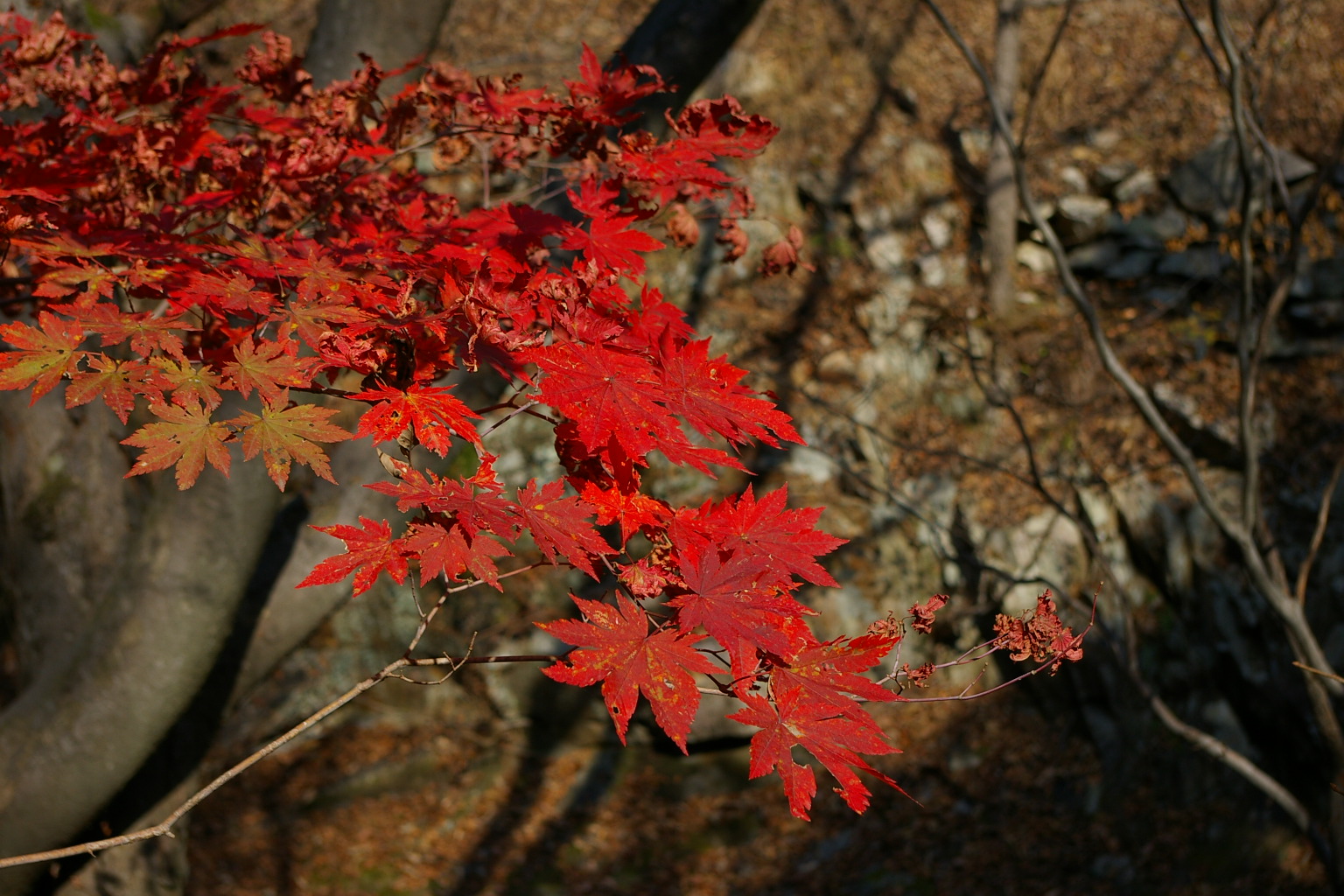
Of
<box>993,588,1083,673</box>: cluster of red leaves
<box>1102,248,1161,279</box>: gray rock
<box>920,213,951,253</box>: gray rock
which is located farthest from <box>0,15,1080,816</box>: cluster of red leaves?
<box>1102,248,1161,279</box>: gray rock

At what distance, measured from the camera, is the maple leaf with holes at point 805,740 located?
3.74 ft

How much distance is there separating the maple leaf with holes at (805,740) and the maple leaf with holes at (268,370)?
0.77 m

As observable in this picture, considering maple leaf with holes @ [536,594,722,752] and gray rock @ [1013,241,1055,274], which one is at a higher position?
gray rock @ [1013,241,1055,274]

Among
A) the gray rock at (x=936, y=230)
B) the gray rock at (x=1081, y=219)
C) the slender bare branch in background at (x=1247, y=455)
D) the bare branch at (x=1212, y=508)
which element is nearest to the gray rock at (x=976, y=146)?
the gray rock at (x=936, y=230)

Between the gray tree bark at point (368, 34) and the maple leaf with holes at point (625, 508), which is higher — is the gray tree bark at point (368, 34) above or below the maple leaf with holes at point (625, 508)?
above

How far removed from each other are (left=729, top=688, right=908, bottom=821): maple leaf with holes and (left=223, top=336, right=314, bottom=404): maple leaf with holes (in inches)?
30.3

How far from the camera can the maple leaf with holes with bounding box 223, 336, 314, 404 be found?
1261 mm

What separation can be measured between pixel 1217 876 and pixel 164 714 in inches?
200

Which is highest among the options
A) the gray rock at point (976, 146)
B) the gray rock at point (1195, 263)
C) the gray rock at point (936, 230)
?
the gray rock at point (976, 146)

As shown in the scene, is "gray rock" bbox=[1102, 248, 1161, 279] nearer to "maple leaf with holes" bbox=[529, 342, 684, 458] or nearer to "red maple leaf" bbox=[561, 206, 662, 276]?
"red maple leaf" bbox=[561, 206, 662, 276]

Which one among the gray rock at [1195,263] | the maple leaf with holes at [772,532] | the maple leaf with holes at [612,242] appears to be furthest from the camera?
the gray rock at [1195,263]

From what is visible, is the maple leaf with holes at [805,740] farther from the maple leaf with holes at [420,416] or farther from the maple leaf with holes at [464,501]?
the maple leaf with holes at [420,416]

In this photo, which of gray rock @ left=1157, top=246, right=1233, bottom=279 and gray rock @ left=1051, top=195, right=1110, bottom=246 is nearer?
gray rock @ left=1157, top=246, right=1233, bottom=279

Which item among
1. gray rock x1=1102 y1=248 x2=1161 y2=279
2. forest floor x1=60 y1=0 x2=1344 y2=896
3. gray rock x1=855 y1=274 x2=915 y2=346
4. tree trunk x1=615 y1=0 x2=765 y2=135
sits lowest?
forest floor x1=60 y1=0 x2=1344 y2=896
